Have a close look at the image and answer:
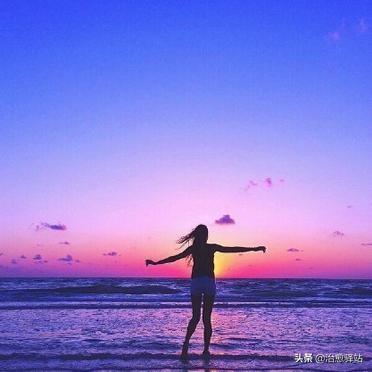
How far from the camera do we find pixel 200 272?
27.4 feet

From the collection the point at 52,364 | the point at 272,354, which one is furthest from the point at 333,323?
the point at 52,364

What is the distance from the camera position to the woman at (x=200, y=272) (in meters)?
8.28

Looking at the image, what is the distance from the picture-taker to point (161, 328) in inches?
506

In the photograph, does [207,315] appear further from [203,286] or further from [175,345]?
[175,345]

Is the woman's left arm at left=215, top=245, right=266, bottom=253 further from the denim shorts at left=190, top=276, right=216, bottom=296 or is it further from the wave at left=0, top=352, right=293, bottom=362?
the wave at left=0, top=352, right=293, bottom=362

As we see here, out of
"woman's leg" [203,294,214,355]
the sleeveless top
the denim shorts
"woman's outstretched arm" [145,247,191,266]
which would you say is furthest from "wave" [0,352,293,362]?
"woman's outstretched arm" [145,247,191,266]

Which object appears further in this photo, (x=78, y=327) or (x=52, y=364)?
(x=78, y=327)

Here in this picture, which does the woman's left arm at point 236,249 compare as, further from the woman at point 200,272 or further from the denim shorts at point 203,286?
the denim shorts at point 203,286

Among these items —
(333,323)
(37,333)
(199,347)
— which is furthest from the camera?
(333,323)

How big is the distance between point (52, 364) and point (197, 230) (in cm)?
321

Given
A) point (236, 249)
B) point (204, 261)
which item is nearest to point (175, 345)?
point (204, 261)

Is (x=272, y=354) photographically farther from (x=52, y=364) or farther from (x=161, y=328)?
(x=161, y=328)

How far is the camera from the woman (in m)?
8.28

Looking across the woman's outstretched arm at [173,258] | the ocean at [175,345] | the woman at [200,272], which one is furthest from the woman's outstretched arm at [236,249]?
the ocean at [175,345]
